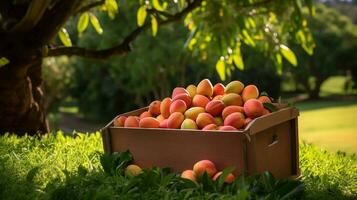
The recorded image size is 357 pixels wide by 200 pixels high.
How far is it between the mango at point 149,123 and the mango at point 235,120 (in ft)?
1.10

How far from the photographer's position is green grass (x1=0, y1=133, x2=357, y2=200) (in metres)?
1.84

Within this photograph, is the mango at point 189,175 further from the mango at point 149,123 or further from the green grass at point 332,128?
the green grass at point 332,128

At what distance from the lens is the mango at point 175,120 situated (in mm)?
2256

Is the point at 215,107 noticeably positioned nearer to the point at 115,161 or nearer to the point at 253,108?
the point at 253,108

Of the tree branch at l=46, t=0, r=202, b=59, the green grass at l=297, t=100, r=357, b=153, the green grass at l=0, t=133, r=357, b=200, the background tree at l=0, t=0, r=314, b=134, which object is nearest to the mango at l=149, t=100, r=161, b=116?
the green grass at l=0, t=133, r=357, b=200

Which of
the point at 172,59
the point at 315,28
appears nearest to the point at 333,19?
the point at 315,28

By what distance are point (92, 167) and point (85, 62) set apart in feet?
88.3

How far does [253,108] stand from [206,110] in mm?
218

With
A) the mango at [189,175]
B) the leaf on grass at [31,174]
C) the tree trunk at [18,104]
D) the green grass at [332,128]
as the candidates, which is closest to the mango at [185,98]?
the mango at [189,175]

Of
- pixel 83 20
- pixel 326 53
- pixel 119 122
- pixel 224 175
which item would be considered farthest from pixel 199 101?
pixel 326 53

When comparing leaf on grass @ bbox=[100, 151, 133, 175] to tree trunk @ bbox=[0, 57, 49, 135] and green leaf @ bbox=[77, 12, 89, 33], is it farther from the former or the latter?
green leaf @ bbox=[77, 12, 89, 33]

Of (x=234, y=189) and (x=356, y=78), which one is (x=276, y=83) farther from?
(x=234, y=189)

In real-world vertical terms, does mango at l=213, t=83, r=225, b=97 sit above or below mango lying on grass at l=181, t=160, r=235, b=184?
above

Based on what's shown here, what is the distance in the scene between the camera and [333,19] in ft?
126
